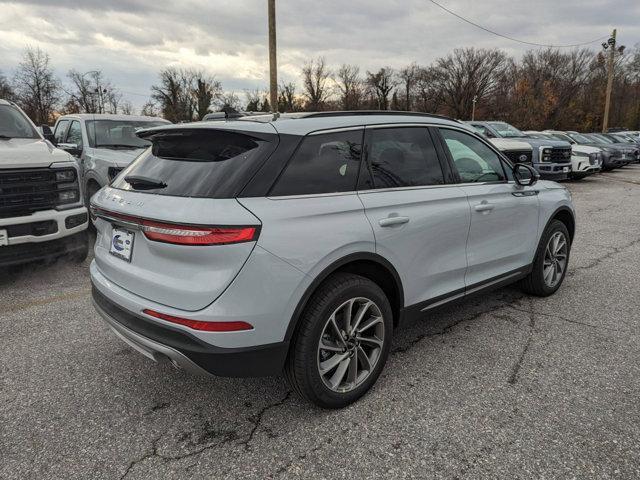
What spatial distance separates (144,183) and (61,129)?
7.23 m

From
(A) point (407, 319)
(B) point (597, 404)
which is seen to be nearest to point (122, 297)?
(A) point (407, 319)

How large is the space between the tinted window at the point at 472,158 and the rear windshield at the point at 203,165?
1.65 metres

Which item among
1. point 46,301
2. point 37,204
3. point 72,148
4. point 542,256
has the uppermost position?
point 72,148

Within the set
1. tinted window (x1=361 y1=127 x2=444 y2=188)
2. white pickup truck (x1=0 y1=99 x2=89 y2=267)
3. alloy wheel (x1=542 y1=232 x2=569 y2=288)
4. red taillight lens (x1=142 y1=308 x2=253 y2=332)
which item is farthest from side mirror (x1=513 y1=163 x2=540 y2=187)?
white pickup truck (x1=0 y1=99 x2=89 y2=267)

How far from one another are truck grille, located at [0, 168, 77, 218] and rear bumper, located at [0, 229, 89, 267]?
1.12 ft

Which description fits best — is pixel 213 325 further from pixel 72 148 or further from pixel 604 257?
pixel 72 148

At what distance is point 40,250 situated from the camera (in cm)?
474

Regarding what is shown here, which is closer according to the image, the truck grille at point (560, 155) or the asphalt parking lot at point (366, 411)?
the asphalt parking lot at point (366, 411)

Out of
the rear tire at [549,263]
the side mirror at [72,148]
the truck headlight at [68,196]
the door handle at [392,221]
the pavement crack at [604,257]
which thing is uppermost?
the side mirror at [72,148]

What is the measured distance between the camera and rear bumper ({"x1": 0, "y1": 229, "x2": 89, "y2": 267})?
449 centimetres

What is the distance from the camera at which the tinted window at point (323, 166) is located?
7.84ft

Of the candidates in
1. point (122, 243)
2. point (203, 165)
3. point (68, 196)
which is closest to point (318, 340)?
point (203, 165)

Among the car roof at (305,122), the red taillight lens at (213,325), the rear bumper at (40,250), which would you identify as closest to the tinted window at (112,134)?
the rear bumper at (40,250)

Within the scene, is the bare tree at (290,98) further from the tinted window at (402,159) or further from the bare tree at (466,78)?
the tinted window at (402,159)
